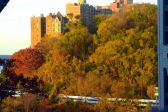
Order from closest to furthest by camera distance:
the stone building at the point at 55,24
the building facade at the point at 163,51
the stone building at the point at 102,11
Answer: the building facade at the point at 163,51 → the stone building at the point at 55,24 → the stone building at the point at 102,11

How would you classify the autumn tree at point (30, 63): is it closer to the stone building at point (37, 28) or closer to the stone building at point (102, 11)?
the stone building at point (37, 28)

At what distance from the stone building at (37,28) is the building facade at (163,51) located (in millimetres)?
48745

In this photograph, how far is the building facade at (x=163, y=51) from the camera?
14164mm

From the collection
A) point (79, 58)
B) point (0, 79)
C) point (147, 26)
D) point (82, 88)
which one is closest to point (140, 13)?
point (147, 26)

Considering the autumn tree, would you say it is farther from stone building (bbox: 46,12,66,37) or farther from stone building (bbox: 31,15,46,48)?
stone building (bbox: 31,15,46,48)

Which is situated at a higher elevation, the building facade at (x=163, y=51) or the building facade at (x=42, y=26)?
the building facade at (x=42, y=26)

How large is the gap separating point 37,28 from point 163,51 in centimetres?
5019

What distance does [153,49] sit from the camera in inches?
1257

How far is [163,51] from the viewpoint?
1434 cm

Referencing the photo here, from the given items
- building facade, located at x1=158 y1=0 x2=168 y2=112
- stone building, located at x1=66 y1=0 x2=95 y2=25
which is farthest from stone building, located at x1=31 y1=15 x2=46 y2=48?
building facade, located at x1=158 y1=0 x2=168 y2=112

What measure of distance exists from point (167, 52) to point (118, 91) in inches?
433

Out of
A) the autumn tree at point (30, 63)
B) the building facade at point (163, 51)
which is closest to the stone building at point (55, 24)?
the autumn tree at point (30, 63)

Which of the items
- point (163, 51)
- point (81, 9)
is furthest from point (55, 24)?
point (163, 51)

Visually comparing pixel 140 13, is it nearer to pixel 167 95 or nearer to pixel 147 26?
pixel 147 26
